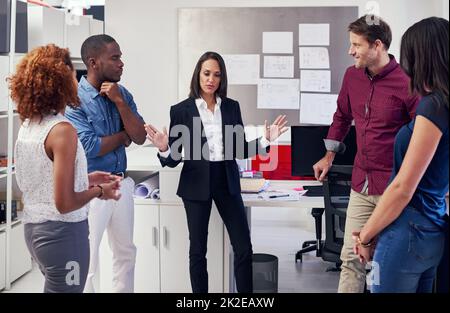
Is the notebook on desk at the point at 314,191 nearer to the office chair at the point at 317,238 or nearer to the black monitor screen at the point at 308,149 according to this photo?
the black monitor screen at the point at 308,149

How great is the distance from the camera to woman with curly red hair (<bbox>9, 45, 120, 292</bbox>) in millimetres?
1434

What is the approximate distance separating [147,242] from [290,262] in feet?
3.95

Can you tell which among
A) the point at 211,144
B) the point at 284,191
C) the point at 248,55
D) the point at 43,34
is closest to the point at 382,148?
the point at 211,144

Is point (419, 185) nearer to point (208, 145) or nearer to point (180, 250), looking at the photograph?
point (208, 145)

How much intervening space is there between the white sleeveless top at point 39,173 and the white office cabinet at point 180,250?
3.58ft

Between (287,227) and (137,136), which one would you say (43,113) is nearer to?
(137,136)

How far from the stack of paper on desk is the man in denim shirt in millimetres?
755

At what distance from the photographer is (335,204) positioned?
9.08ft

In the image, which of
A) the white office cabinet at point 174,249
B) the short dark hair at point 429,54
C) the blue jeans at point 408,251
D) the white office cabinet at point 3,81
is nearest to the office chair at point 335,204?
the white office cabinet at point 174,249

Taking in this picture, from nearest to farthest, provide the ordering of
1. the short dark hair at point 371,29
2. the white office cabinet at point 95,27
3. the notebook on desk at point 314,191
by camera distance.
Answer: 1. the short dark hair at point 371,29
2. the notebook on desk at point 314,191
3. the white office cabinet at point 95,27

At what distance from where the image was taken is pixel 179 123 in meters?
2.20

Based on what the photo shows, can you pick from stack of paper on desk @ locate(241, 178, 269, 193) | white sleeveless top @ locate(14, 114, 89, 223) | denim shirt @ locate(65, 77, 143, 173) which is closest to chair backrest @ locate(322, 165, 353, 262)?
stack of paper on desk @ locate(241, 178, 269, 193)

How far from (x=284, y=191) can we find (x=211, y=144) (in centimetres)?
71

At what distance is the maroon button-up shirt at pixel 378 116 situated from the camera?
1821mm
